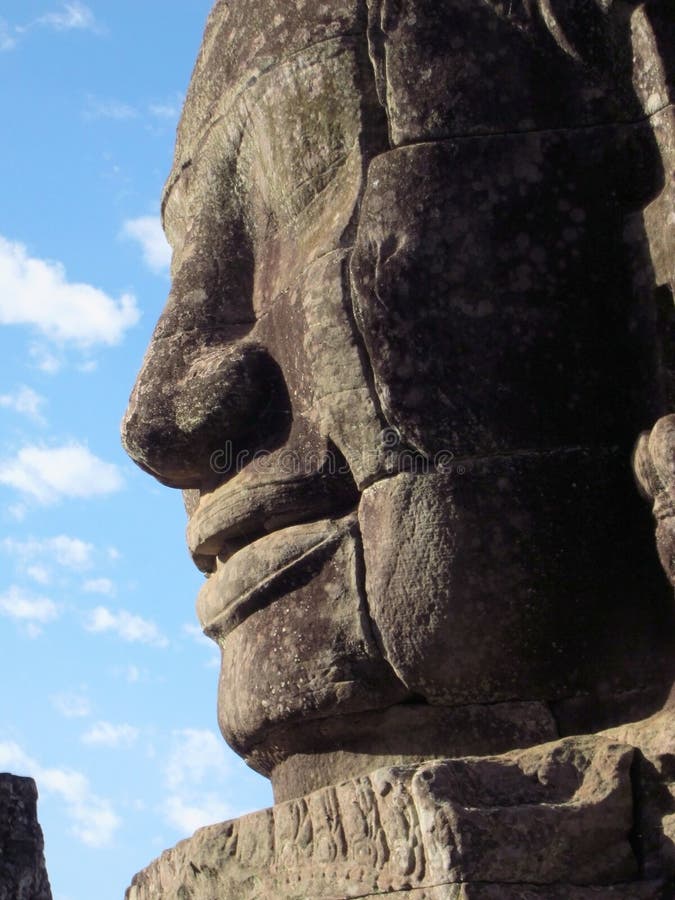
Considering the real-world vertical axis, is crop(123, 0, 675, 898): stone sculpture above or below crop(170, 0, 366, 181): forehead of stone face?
below

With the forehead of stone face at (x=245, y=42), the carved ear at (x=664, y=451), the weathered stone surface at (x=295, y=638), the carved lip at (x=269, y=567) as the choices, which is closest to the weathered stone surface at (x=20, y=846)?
the weathered stone surface at (x=295, y=638)

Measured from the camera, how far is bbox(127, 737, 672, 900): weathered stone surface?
3.27 metres

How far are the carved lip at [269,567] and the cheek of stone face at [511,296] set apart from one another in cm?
38

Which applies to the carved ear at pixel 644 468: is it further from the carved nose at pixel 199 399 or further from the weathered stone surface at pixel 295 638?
the carved nose at pixel 199 399

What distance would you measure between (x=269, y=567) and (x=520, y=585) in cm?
73

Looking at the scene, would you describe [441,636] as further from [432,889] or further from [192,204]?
[192,204]

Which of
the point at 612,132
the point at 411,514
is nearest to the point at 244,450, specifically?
the point at 411,514

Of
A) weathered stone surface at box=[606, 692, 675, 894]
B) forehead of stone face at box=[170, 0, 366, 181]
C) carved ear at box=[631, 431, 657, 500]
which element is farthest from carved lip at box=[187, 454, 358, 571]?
forehead of stone face at box=[170, 0, 366, 181]

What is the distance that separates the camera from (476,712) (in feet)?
12.4

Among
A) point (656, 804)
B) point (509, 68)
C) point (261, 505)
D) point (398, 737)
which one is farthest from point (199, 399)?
point (656, 804)

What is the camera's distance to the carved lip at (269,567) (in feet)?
13.1

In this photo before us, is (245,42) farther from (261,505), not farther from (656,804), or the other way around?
(656,804)

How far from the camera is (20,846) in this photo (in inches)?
174

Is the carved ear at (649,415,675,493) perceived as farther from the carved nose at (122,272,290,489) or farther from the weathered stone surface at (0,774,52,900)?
the weathered stone surface at (0,774,52,900)
